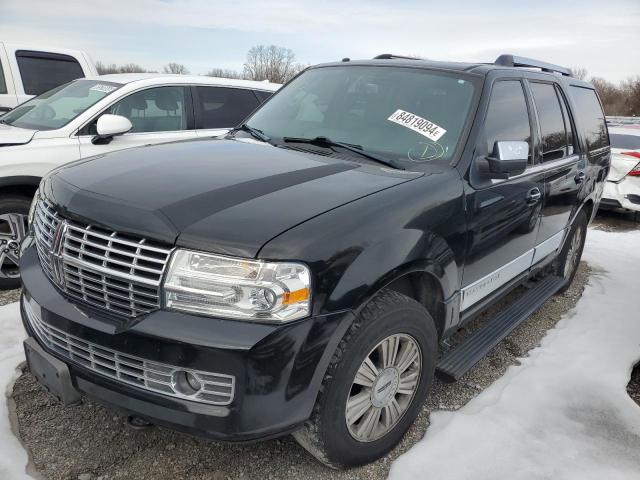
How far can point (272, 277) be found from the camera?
1.87 meters

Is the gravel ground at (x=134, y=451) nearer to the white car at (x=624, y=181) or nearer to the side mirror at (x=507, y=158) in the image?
the side mirror at (x=507, y=158)

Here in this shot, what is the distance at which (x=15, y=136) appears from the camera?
14.0ft

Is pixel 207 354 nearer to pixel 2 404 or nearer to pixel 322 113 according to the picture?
pixel 2 404

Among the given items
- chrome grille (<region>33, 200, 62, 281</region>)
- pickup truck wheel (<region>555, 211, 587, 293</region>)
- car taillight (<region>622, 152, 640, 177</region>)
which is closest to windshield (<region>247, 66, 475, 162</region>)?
chrome grille (<region>33, 200, 62, 281</region>)

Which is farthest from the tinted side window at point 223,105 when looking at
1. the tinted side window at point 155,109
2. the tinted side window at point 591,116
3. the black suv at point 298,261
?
the tinted side window at point 591,116

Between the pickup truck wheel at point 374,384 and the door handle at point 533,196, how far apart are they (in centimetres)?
131

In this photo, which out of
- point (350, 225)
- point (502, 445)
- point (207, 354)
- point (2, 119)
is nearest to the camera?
point (207, 354)

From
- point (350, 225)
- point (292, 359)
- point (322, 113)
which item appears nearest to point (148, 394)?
point (292, 359)

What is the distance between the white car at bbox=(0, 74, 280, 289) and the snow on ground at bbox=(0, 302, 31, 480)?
2.09ft

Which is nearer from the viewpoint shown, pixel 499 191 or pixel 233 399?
pixel 233 399

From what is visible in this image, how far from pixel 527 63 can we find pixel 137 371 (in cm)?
358

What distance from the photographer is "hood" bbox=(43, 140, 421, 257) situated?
75.9 inches

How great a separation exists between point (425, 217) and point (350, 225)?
0.51 metres

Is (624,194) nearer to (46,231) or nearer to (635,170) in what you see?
(635,170)
